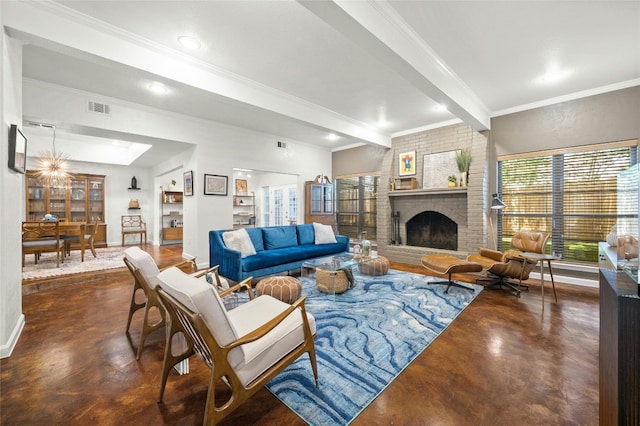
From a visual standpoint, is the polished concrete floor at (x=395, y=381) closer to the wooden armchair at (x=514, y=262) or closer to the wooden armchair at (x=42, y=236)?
the wooden armchair at (x=514, y=262)

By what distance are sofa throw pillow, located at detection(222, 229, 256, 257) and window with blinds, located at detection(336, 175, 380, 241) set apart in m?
3.39

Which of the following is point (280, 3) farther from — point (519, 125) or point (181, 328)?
point (519, 125)

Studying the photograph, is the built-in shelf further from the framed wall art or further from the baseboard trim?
the baseboard trim

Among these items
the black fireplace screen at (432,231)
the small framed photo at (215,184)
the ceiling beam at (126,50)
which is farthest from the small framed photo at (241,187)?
the black fireplace screen at (432,231)

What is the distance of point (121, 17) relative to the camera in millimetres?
2391

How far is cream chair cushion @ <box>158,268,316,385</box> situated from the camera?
50.6 inches

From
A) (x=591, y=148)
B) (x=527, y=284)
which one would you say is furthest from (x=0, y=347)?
(x=591, y=148)

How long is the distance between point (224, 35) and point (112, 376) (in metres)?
3.06

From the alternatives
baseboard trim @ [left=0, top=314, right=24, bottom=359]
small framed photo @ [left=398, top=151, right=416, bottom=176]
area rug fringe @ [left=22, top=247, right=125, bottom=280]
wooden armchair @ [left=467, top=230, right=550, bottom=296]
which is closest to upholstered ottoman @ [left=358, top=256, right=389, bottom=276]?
wooden armchair @ [left=467, top=230, right=550, bottom=296]

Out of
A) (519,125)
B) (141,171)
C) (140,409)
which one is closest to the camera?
(140,409)

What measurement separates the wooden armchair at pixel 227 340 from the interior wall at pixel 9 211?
5.35 ft

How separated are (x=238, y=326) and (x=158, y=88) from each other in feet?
12.1

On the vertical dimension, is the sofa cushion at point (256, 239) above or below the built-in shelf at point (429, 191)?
below

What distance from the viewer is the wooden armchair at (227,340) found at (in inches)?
50.1
